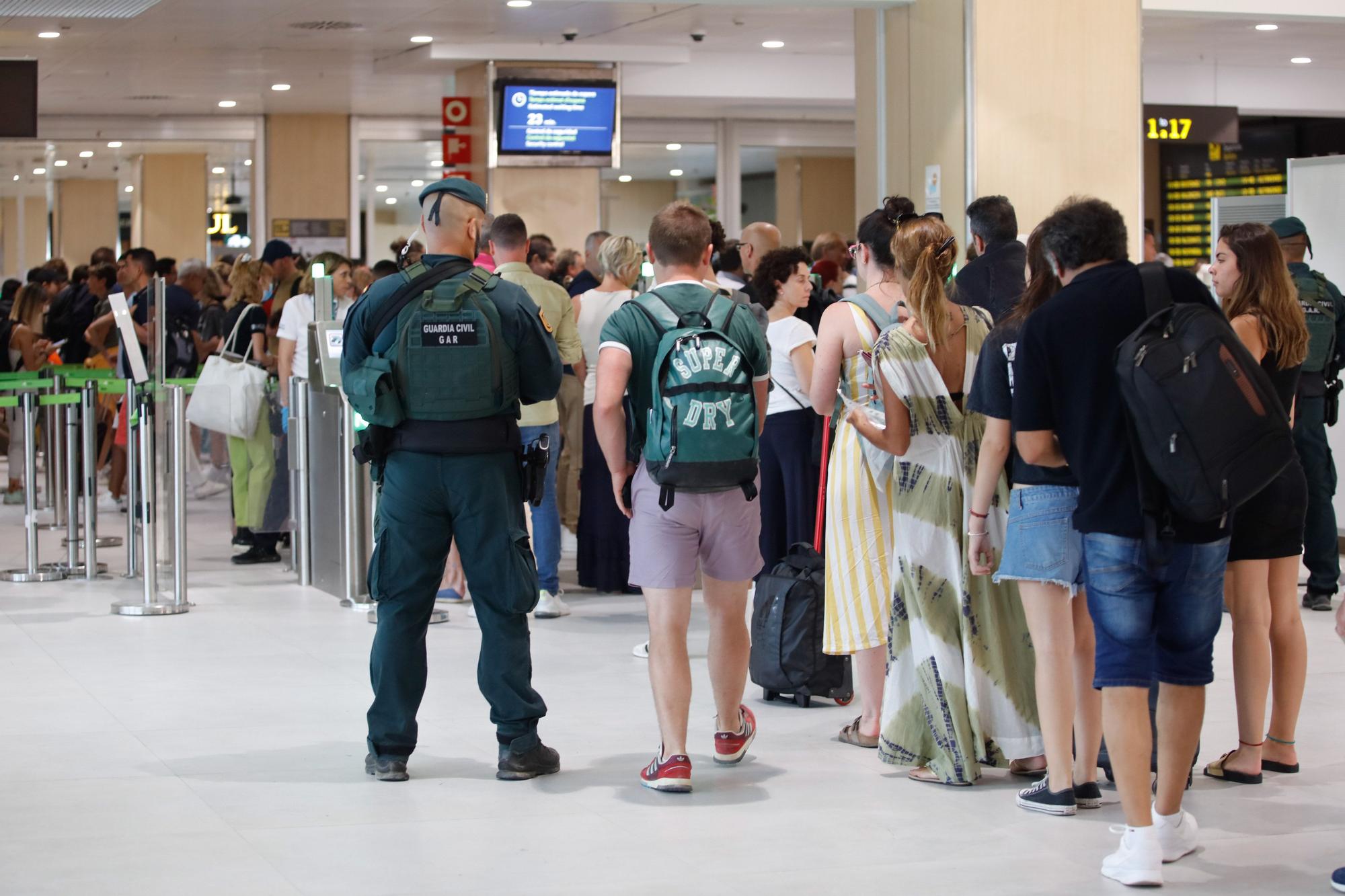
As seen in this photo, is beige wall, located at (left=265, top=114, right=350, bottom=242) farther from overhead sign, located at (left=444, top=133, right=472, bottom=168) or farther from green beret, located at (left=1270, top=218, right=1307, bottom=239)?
green beret, located at (left=1270, top=218, right=1307, bottom=239)

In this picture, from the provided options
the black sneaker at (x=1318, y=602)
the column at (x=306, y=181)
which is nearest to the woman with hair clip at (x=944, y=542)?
the black sneaker at (x=1318, y=602)

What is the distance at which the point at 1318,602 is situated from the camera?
7.24 metres

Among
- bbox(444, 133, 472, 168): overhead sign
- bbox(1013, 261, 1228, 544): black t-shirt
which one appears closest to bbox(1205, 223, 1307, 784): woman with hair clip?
bbox(1013, 261, 1228, 544): black t-shirt

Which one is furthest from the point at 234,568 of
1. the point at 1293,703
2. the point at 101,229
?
the point at 101,229

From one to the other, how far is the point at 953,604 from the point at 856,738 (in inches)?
27.5

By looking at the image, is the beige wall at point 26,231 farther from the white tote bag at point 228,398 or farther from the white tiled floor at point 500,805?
the white tiled floor at point 500,805

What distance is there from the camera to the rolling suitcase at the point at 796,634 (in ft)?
17.0

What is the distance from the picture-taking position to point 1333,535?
7309 millimetres

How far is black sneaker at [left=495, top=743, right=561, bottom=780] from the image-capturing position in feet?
14.6

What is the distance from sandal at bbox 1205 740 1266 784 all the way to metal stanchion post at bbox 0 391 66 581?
19.4 ft

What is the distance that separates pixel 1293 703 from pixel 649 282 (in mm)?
4154

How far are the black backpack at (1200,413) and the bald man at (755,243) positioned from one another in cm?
399

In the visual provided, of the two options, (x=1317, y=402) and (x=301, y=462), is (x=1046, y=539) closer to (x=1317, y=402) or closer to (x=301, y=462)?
(x=1317, y=402)

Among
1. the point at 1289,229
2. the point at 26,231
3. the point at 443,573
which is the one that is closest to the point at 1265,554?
the point at 443,573
